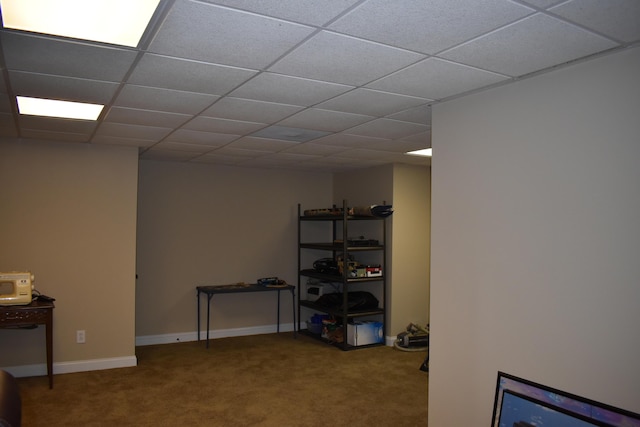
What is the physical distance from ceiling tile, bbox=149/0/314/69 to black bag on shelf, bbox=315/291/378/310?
13.8 feet

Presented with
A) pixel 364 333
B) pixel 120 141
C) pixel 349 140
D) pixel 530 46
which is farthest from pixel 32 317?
pixel 530 46

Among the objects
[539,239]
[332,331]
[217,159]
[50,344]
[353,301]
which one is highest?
[217,159]

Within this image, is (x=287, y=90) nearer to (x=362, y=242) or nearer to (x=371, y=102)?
(x=371, y=102)

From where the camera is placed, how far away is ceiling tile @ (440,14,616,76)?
80.7 inches

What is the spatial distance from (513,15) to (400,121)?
1931 millimetres

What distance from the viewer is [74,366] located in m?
5.03

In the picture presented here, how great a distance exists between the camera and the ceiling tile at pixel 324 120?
367 centimetres

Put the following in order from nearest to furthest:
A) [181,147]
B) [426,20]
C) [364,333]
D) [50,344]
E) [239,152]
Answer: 1. [426,20]
2. [50,344]
3. [181,147]
4. [239,152]
5. [364,333]

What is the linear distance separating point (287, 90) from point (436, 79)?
881mm

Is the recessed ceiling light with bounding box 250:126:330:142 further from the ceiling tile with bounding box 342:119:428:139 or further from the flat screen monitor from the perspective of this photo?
the flat screen monitor

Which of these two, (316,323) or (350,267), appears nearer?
(350,267)

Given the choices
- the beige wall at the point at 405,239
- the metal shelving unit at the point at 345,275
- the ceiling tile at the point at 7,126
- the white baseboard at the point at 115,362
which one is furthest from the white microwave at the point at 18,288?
the beige wall at the point at 405,239

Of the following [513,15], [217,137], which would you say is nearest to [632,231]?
[513,15]

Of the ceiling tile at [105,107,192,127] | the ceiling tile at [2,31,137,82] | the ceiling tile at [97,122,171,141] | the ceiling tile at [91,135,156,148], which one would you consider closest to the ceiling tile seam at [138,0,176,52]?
the ceiling tile at [2,31,137,82]
